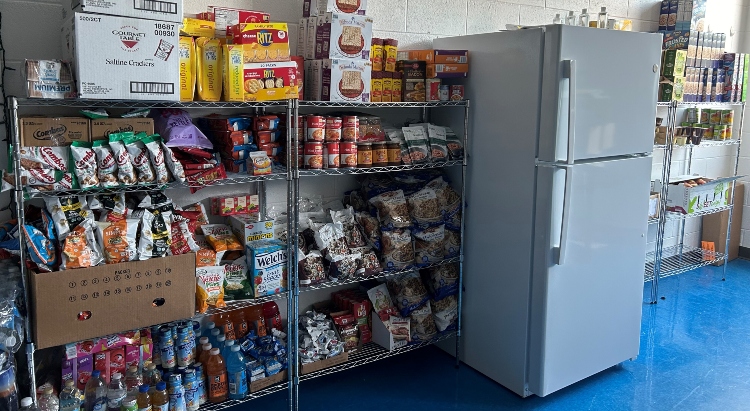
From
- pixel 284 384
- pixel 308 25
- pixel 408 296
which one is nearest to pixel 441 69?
pixel 308 25

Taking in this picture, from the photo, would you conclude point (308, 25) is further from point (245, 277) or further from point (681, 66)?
point (681, 66)

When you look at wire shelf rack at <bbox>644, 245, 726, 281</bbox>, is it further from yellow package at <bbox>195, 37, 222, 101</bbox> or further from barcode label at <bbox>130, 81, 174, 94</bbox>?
barcode label at <bbox>130, 81, 174, 94</bbox>

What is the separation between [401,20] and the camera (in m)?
3.35

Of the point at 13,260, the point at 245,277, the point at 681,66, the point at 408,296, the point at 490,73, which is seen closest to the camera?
the point at 13,260

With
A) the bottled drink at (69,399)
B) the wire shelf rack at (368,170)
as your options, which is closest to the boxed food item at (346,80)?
the wire shelf rack at (368,170)

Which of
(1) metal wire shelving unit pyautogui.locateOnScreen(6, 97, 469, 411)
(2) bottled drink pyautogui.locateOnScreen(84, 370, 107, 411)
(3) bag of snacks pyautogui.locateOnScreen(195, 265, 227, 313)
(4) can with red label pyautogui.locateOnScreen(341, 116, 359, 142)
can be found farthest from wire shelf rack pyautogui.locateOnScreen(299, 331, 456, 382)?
(4) can with red label pyautogui.locateOnScreen(341, 116, 359, 142)

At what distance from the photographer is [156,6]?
86.3 inches

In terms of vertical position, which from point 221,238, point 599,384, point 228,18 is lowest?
point 599,384

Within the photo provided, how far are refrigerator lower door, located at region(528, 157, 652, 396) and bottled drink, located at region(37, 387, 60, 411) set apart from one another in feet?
6.74

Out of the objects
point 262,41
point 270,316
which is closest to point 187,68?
point 262,41

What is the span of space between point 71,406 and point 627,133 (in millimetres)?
2723

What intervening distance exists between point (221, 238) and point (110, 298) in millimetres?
565

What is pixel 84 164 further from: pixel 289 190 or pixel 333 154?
pixel 333 154

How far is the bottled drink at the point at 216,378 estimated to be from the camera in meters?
2.67
